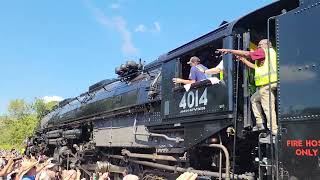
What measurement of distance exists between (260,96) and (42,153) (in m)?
17.1

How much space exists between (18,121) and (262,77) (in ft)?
249

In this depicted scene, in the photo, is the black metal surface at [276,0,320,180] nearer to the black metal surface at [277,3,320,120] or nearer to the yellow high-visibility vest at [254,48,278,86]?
the black metal surface at [277,3,320,120]

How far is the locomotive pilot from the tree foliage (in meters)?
63.0

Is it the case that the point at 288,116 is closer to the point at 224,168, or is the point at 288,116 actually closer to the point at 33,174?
the point at 224,168

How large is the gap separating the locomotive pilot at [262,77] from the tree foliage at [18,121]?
2479 inches

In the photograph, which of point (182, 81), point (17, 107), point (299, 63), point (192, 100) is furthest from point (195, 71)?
point (17, 107)

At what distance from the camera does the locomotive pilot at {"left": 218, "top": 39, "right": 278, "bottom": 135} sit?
5.99m

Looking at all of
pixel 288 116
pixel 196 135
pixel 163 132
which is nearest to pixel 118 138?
pixel 163 132

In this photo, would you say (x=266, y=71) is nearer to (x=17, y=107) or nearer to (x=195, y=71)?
(x=195, y=71)

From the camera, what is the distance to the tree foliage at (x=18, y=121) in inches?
2810

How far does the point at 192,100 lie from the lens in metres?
7.53

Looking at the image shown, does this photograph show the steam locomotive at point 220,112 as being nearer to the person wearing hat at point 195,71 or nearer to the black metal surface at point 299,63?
the black metal surface at point 299,63

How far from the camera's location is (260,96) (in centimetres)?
621

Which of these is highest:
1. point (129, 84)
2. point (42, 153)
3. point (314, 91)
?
point (129, 84)
